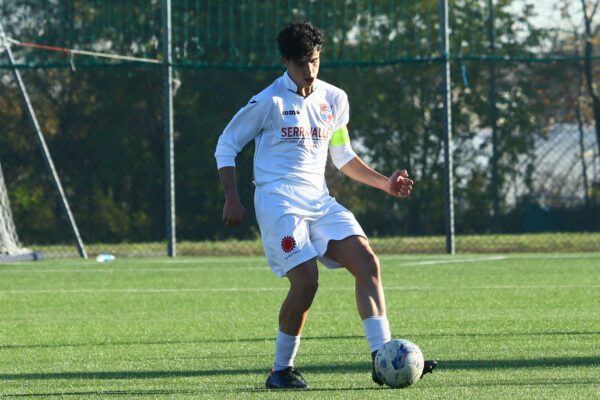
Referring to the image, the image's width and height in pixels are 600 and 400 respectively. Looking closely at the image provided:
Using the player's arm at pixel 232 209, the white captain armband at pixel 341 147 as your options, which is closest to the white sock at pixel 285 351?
the player's arm at pixel 232 209

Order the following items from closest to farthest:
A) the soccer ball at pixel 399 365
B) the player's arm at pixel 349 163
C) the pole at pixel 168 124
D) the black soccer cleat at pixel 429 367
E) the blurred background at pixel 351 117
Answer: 1. the soccer ball at pixel 399 365
2. the black soccer cleat at pixel 429 367
3. the player's arm at pixel 349 163
4. the pole at pixel 168 124
5. the blurred background at pixel 351 117

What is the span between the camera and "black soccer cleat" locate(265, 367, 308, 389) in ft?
20.5

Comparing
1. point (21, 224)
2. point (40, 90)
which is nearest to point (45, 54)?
point (40, 90)

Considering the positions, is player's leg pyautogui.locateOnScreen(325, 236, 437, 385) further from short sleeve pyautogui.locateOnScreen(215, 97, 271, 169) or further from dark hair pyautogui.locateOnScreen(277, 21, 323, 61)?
dark hair pyautogui.locateOnScreen(277, 21, 323, 61)

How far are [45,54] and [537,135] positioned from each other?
25.4 ft

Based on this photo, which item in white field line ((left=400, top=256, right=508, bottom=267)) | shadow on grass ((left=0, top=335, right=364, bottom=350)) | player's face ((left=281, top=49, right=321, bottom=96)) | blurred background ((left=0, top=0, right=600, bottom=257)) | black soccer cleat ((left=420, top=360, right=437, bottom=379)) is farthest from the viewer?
blurred background ((left=0, top=0, right=600, bottom=257))

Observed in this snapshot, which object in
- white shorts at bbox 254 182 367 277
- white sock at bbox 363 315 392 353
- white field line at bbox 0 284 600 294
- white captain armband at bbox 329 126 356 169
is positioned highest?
white captain armband at bbox 329 126 356 169

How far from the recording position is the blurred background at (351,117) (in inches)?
717

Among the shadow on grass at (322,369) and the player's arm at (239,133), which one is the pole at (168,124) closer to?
the shadow on grass at (322,369)

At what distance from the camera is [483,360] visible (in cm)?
712

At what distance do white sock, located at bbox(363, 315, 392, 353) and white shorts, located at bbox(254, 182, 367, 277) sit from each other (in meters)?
0.35

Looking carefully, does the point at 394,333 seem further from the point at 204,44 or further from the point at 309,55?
the point at 204,44

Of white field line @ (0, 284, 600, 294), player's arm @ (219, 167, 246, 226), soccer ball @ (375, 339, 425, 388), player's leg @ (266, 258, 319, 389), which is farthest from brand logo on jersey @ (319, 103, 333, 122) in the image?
white field line @ (0, 284, 600, 294)

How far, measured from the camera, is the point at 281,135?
21.8 ft
